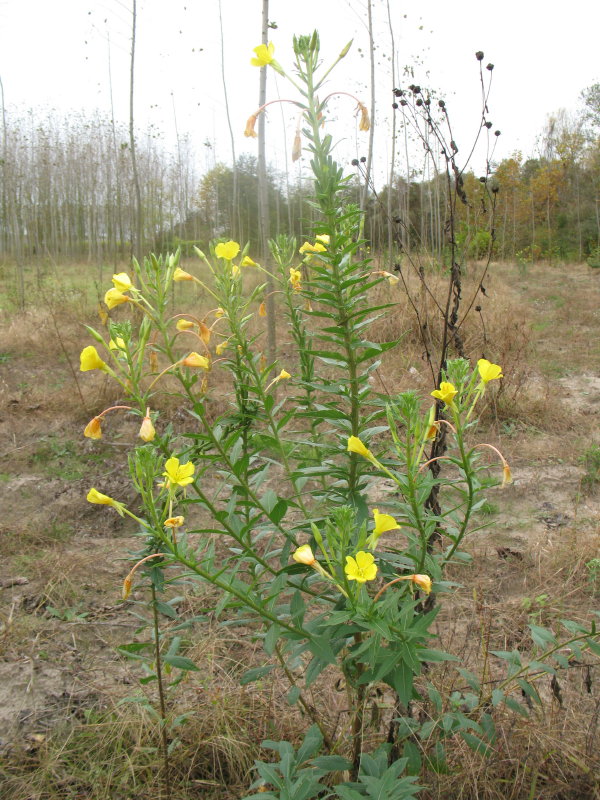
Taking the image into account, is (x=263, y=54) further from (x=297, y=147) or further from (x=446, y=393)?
(x=446, y=393)

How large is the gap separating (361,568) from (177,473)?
1.18ft

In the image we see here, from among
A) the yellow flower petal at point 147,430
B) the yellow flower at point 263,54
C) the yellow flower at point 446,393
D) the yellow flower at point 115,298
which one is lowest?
the yellow flower petal at point 147,430

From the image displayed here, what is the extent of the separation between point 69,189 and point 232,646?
20883 millimetres

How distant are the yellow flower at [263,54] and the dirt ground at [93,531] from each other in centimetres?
104

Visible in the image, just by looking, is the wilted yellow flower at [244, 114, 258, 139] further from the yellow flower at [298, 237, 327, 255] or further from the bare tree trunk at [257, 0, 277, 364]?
the bare tree trunk at [257, 0, 277, 364]

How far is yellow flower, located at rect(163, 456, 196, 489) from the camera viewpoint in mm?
975

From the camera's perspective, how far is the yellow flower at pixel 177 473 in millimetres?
975

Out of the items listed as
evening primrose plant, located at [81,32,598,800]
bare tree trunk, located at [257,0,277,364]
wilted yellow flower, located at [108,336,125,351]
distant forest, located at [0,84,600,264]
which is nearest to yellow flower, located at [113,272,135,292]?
evening primrose plant, located at [81,32,598,800]

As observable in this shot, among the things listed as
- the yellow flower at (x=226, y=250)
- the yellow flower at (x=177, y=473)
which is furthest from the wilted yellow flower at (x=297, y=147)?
the yellow flower at (x=177, y=473)

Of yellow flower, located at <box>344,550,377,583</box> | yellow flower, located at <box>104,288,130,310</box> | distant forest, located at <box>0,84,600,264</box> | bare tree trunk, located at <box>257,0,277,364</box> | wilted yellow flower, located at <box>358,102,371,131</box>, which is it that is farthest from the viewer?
distant forest, located at <box>0,84,600,264</box>

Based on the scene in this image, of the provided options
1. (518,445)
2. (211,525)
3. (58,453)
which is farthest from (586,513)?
(58,453)

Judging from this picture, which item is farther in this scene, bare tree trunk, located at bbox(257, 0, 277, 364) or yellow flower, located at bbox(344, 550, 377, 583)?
bare tree trunk, located at bbox(257, 0, 277, 364)

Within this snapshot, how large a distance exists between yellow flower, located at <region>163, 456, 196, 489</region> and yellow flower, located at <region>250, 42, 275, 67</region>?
2.62 feet

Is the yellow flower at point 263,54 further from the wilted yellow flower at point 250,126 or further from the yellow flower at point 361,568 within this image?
the yellow flower at point 361,568
